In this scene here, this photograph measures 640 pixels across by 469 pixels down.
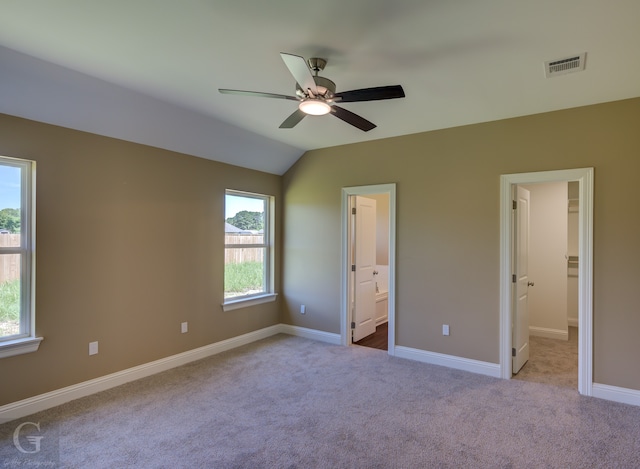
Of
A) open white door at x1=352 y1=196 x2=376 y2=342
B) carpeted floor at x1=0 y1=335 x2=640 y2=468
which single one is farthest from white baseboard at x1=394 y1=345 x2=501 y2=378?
open white door at x1=352 y1=196 x2=376 y2=342

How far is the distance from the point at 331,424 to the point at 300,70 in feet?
8.34

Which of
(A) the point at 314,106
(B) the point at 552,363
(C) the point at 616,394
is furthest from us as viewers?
(B) the point at 552,363

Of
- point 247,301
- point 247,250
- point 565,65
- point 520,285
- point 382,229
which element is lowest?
point 247,301

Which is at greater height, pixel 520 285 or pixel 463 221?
pixel 463 221

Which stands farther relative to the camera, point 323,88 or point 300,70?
point 323,88

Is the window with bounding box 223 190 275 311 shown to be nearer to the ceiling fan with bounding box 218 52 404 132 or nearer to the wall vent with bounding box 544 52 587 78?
the ceiling fan with bounding box 218 52 404 132

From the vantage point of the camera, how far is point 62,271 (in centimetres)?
308

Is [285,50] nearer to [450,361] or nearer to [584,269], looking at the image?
[584,269]

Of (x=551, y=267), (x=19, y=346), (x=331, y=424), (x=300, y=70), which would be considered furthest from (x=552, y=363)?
(x=19, y=346)

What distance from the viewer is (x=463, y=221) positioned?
154 inches

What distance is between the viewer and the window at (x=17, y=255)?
9.33ft

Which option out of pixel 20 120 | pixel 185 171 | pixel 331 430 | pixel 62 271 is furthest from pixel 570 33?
pixel 62 271

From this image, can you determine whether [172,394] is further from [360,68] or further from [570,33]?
[570,33]

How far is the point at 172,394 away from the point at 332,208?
2909 millimetres
